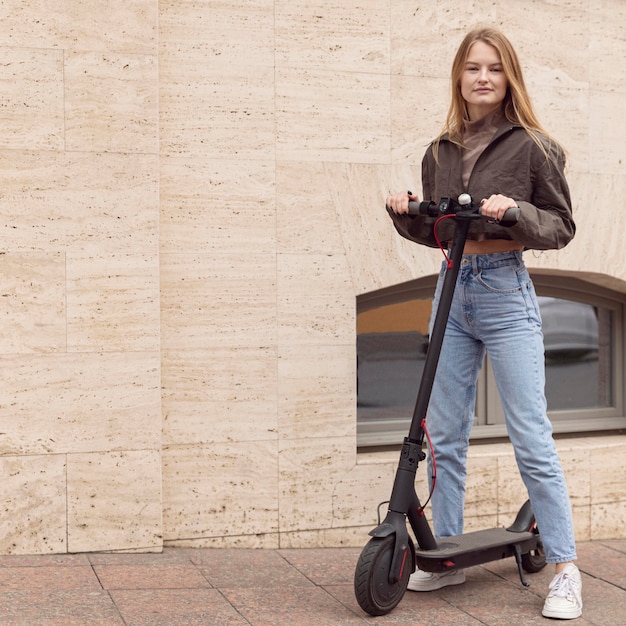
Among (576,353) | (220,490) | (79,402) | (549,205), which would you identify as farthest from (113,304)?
(576,353)

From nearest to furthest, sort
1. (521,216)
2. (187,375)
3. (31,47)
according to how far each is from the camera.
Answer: (521,216) → (31,47) → (187,375)

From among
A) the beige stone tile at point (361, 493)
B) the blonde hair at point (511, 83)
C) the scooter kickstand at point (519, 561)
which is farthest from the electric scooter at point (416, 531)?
the beige stone tile at point (361, 493)

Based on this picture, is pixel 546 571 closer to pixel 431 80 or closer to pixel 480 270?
pixel 480 270

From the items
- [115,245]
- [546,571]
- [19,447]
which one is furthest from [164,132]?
[546,571]

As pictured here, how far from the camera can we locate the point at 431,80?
491 centimetres

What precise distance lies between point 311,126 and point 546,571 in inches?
85.9

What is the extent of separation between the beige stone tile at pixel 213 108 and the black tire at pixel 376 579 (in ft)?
6.02

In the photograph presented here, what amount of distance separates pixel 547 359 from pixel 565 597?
203 cm

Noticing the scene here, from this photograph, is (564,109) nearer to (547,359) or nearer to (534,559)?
(547,359)

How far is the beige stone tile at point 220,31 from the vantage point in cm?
450

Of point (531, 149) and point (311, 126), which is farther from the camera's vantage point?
point (311, 126)

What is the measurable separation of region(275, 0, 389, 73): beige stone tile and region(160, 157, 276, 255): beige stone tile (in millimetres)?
526

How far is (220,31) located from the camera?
455 centimetres

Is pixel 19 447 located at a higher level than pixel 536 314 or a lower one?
lower
